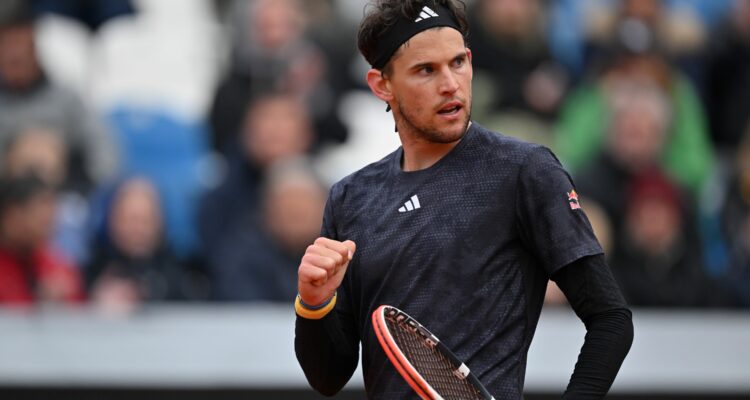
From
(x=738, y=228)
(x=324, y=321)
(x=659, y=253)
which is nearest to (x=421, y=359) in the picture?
(x=324, y=321)

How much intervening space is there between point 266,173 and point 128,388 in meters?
1.71

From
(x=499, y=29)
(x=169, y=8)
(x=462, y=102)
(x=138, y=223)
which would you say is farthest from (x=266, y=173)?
(x=462, y=102)

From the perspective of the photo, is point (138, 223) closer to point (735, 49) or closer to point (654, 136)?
point (654, 136)

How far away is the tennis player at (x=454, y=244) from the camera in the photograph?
3.37 meters

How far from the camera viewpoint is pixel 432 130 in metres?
3.56

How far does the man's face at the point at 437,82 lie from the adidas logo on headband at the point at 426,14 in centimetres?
4

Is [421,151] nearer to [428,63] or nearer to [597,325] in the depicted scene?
[428,63]

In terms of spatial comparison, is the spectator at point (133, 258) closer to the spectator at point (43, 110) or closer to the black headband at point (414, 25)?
the spectator at point (43, 110)

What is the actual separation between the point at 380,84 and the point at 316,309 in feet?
2.25

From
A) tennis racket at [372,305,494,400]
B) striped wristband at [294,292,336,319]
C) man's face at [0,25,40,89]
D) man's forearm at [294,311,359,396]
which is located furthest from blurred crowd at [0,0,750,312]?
tennis racket at [372,305,494,400]

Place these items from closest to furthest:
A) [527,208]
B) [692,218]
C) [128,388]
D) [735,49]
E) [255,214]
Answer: [527,208] < [128,388] < [255,214] < [692,218] < [735,49]

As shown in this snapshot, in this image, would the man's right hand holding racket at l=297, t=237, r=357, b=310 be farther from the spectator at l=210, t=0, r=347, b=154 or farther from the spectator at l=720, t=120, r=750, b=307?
the spectator at l=720, t=120, r=750, b=307

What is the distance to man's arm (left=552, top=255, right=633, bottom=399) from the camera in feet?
10.8

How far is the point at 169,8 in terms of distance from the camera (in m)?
9.00
